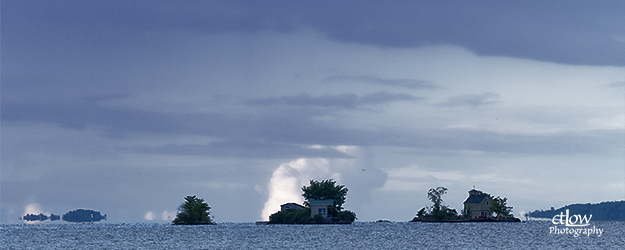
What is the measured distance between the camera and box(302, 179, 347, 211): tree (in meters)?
182

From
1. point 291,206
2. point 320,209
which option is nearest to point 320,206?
point 320,209

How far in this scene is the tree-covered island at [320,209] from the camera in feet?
581

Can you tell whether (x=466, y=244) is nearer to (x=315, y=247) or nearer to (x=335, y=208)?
(x=315, y=247)

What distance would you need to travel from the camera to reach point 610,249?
8681 cm

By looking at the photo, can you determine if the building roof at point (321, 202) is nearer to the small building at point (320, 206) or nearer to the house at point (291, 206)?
the small building at point (320, 206)

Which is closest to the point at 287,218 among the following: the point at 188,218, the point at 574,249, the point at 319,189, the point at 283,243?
the point at 319,189

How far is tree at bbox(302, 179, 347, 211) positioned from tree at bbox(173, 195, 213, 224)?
2757 centimetres

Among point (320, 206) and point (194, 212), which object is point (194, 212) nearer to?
point (194, 212)

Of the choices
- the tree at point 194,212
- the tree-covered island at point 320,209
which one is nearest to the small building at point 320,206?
the tree-covered island at point 320,209

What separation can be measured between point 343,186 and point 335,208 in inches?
252

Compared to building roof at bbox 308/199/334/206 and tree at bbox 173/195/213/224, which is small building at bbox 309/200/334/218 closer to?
building roof at bbox 308/199/334/206

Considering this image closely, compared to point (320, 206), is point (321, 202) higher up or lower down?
higher up

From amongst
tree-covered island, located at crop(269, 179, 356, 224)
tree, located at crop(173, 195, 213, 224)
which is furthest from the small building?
tree, located at crop(173, 195, 213, 224)

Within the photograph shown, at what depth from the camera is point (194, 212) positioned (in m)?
184
